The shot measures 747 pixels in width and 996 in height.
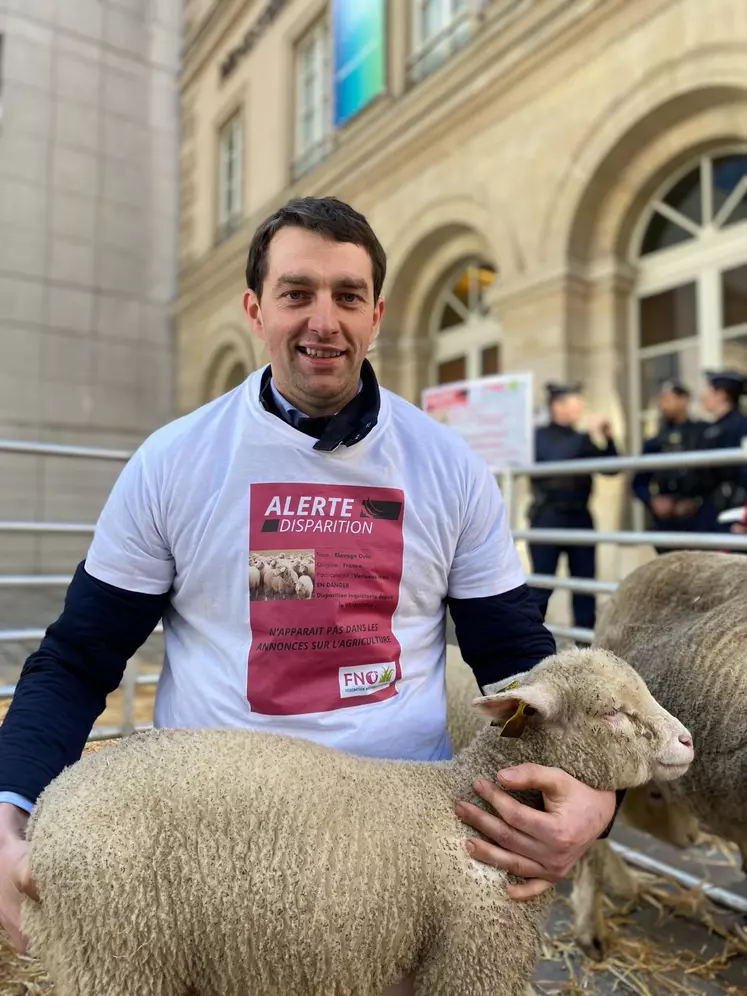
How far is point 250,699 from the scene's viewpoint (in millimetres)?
1264

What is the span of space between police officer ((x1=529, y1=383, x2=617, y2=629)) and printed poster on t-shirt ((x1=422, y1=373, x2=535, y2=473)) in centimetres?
49

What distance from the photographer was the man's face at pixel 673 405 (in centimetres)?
491

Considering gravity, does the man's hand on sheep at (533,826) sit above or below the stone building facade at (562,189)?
below

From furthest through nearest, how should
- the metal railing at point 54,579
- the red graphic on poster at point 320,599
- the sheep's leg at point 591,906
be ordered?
the metal railing at point 54,579 < the sheep's leg at point 591,906 < the red graphic on poster at point 320,599

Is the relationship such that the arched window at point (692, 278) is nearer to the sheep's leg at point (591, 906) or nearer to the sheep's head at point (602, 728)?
the sheep's leg at point (591, 906)

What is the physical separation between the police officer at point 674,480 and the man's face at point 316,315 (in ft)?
9.51

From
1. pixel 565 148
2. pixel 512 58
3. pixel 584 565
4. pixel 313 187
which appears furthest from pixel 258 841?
pixel 313 187

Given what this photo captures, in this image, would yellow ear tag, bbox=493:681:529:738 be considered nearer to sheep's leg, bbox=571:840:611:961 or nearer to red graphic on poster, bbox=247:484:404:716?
red graphic on poster, bbox=247:484:404:716

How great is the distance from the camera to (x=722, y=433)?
445 centimetres

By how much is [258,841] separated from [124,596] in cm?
50

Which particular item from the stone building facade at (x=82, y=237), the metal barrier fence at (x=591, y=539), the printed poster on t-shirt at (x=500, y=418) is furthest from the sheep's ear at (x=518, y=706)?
the stone building facade at (x=82, y=237)

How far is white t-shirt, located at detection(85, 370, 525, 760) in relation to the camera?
128 centimetres

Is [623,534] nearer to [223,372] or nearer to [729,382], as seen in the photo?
[729,382]

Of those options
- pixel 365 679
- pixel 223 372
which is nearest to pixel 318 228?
pixel 365 679
